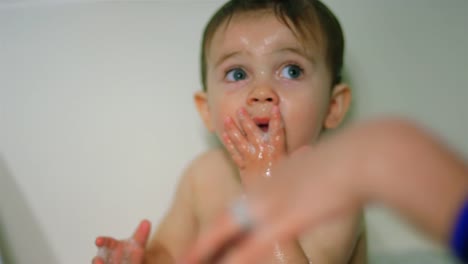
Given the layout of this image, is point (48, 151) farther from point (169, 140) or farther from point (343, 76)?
point (343, 76)

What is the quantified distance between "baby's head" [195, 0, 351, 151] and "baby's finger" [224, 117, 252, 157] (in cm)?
2

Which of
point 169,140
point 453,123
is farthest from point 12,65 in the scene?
point 453,123

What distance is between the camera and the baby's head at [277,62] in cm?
85

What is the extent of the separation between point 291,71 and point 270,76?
0.05 meters

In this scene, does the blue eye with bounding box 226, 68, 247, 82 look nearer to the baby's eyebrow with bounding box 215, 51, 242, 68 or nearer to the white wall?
the baby's eyebrow with bounding box 215, 51, 242, 68

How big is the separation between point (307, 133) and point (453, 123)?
0.54 m

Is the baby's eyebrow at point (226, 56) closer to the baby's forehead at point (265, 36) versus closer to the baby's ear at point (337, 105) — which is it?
the baby's forehead at point (265, 36)

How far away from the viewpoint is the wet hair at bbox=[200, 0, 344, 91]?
864mm

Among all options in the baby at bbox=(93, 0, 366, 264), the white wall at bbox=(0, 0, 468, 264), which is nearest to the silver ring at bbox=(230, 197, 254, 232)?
the baby at bbox=(93, 0, 366, 264)

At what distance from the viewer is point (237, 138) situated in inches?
33.2

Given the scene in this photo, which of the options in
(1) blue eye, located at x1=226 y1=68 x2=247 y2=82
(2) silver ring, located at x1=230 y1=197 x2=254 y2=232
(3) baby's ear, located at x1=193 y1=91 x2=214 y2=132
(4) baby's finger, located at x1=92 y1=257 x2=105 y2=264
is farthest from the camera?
(3) baby's ear, located at x1=193 y1=91 x2=214 y2=132

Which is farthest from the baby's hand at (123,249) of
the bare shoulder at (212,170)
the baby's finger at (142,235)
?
the bare shoulder at (212,170)

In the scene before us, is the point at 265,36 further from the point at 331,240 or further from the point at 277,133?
the point at 331,240

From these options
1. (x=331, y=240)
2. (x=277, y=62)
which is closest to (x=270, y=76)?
(x=277, y=62)
